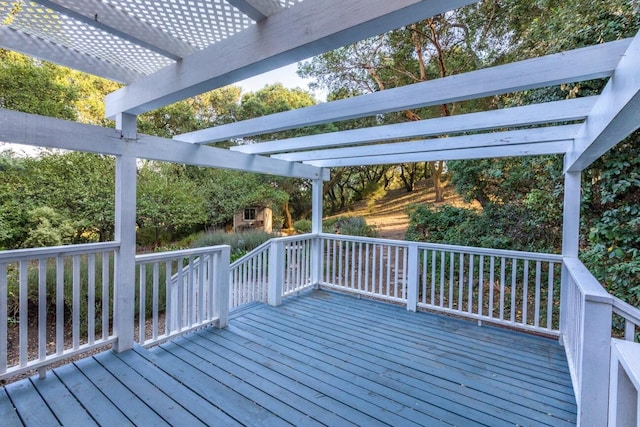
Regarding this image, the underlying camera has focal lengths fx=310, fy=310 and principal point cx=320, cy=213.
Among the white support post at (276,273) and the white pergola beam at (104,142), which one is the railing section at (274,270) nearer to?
the white support post at (276,273)

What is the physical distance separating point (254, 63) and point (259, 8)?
9.5 inches

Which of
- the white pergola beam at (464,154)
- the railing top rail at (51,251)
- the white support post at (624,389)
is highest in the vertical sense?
the white pergola beam at (464,154)

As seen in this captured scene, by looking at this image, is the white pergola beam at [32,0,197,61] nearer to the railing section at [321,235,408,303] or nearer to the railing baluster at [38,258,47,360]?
the railing baluster at [38,258,47,360]

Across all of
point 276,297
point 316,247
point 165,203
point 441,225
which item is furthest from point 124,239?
point 165,203

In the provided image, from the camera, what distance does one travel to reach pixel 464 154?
12.8ft

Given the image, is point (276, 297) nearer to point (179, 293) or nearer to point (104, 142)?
point (179, 293)

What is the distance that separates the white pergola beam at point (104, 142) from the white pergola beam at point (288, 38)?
0.74m

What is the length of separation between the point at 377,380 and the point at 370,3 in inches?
100

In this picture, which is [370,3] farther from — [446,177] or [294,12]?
[446,177]

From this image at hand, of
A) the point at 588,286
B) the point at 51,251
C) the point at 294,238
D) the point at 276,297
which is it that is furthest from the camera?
the point at 294,238

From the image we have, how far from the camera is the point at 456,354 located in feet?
9.76

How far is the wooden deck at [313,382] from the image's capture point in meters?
2.04

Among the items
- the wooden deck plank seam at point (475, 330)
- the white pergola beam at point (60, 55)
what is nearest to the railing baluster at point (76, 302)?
the white pergola beam at point (60, 55)

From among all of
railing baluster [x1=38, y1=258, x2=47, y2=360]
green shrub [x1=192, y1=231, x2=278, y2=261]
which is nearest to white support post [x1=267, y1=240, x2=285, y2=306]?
railing baluster [x1=38, y1=258, x2=47, y2=360]
